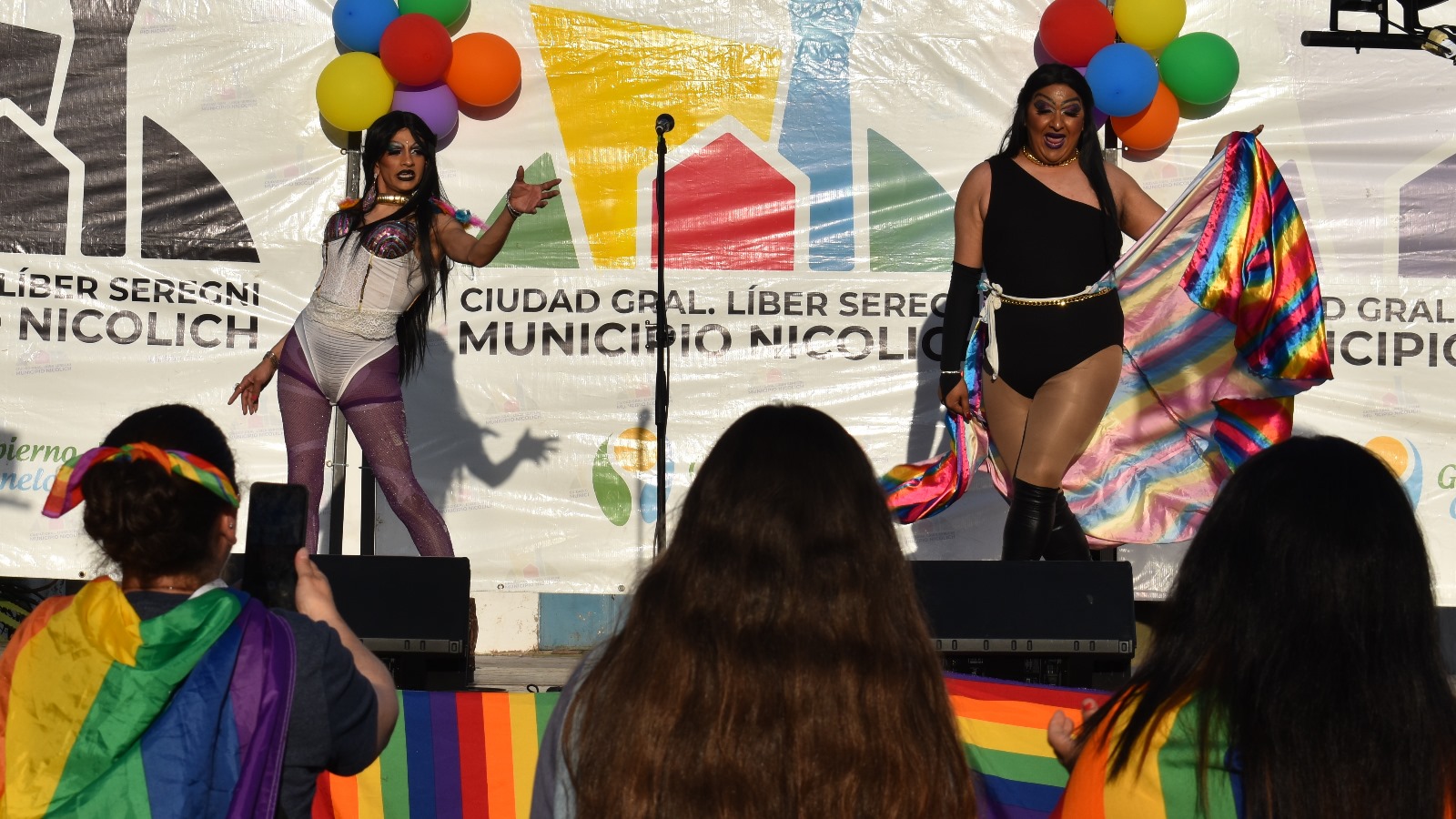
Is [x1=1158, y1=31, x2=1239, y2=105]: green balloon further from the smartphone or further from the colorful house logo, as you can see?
the smartphone

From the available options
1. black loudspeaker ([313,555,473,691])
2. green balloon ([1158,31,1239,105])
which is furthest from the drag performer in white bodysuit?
green balloon ([1158,31,1239,105])

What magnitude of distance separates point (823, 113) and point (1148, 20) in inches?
46.6

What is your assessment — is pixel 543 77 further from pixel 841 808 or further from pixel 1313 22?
pixel 841 808

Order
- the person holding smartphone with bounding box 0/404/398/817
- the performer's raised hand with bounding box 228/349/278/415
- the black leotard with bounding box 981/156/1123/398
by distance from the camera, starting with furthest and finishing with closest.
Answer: the performer's raised hand with bounding box 228/349/278/415 < the black leotard with bounding box 981/156/1123/398 < the person holding smartphone with bounding box 0/404/398/817

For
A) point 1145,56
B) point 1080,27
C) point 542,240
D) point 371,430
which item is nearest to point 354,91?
point 542,240

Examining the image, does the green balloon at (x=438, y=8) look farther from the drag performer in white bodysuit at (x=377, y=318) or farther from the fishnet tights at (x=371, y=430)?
the fishnet tights at (x=371, y=430)

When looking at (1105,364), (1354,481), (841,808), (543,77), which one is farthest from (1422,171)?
(841,808)

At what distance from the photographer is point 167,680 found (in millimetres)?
1521

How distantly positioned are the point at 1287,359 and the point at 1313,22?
6.42 feet

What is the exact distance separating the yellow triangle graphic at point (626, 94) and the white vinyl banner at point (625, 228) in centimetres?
1

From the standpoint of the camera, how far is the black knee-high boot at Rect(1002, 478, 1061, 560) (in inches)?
144

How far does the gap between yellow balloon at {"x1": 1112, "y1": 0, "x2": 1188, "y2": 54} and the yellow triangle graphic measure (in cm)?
124

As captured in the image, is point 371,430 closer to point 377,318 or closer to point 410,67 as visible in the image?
point 377,318

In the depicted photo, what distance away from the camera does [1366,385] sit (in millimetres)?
5145
